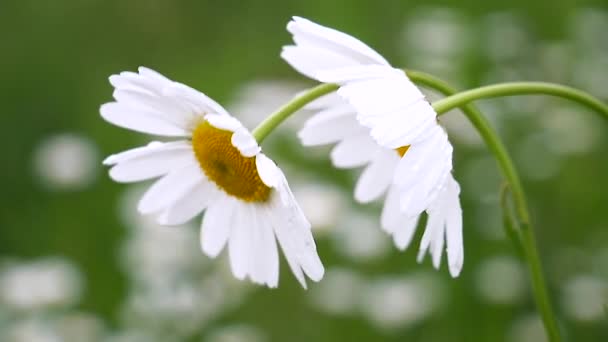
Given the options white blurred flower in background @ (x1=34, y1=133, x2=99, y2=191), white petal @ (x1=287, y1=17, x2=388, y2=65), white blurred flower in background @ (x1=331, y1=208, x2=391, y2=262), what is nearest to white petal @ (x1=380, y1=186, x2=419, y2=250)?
white petal @ (x1=287, y1=17, x2=388, y2=65)

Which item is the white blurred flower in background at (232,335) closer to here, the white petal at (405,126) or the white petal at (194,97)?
the white petal at (194,97)

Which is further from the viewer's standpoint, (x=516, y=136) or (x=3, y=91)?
(x=3, y=91)

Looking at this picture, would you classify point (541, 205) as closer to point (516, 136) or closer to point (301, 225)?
point (516, 136)

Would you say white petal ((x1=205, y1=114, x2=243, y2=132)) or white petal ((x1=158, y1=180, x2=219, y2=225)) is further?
white petal ((x1=158, y1=180, x2=219, y2=225))

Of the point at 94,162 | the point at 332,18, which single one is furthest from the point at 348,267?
the point at 332,18

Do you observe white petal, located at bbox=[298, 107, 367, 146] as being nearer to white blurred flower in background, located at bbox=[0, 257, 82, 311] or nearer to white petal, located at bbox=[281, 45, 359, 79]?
white petal, located at bbox=[281, 45, 359, 79]
